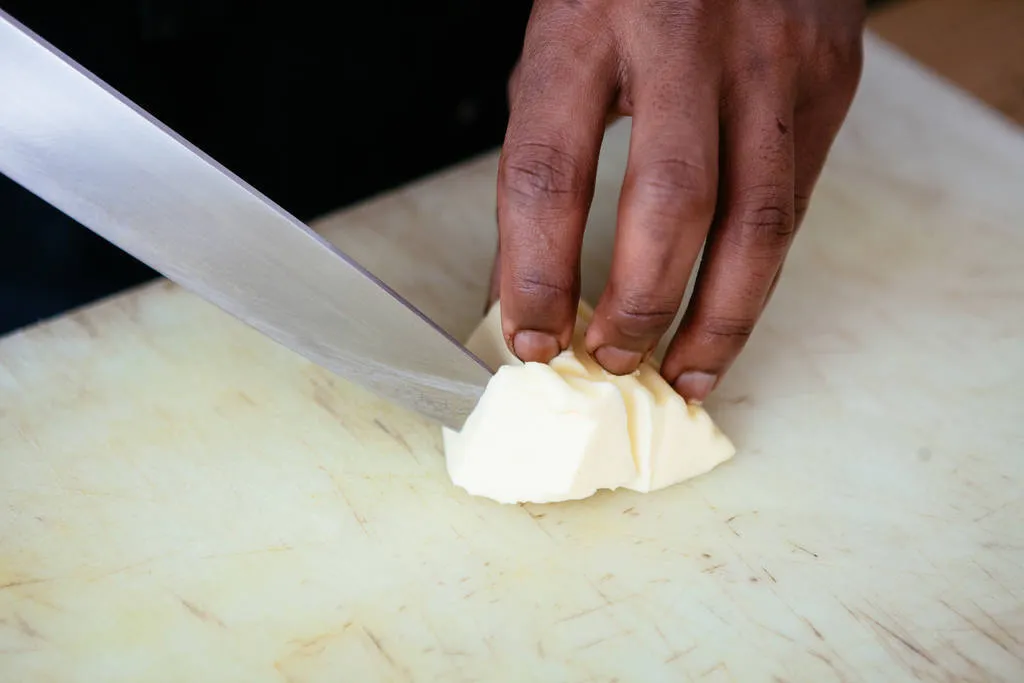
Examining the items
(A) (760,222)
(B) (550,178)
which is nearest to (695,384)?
(A) (760,222)

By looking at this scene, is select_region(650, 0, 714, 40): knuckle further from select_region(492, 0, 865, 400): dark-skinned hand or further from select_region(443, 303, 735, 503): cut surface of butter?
select_region(443, 303, 735, 503): cut surface of butter

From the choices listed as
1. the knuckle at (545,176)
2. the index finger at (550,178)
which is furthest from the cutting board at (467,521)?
the knuckle at (545,176)

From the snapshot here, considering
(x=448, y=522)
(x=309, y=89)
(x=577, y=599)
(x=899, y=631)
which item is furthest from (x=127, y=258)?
(x=899, y=631)

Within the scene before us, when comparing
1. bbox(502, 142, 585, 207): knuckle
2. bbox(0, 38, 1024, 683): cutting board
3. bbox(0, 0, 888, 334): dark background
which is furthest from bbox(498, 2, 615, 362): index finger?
bbox(0, 0, 888, 334): dark background

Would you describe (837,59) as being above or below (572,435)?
above

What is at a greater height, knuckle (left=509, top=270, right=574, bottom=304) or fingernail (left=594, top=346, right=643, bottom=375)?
knuckle (left=509, top=270, right=574, bottom=304)

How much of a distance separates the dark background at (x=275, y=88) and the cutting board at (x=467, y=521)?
25 cm

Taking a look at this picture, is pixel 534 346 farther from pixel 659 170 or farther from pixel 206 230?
pixel 206 230

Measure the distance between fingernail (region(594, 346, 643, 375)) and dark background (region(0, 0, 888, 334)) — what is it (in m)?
0.71

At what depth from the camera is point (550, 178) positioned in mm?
869

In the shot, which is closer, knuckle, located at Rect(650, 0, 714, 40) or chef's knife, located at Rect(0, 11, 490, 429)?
chef's knife, located at Rect(0, 11, 490, 429)

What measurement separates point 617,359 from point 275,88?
29.0 inches

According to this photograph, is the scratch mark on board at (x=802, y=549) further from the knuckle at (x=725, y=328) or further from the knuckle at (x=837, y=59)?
the knuckle at (x=837, y=59)

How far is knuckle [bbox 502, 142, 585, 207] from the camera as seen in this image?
0.87 m
